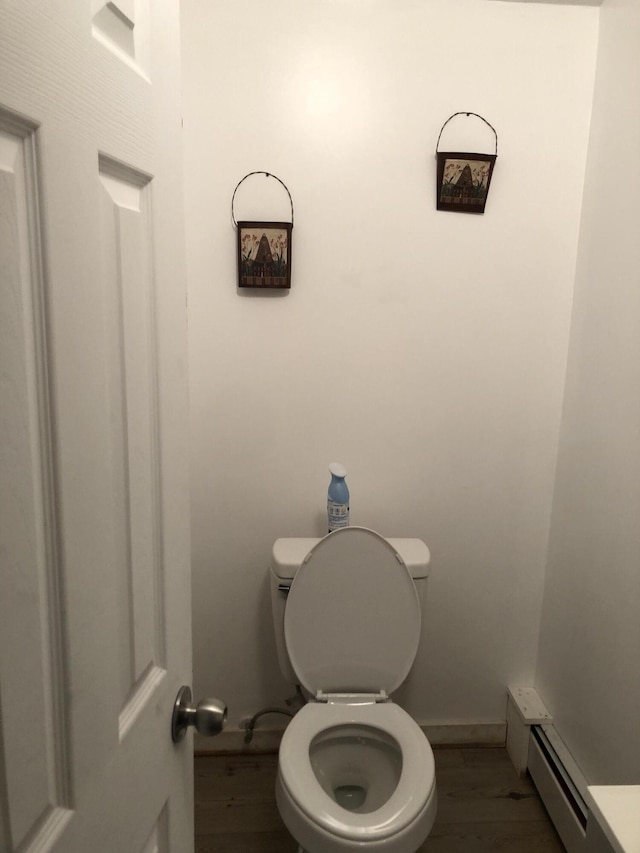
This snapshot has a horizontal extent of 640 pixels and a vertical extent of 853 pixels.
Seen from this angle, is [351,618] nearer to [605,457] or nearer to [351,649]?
[351,649]

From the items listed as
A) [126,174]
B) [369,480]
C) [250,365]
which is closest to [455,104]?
[250,365]

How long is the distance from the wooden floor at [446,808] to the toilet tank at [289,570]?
0.39 m

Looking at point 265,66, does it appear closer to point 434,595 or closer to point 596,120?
point 596,120

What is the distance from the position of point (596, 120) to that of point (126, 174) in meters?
1.58

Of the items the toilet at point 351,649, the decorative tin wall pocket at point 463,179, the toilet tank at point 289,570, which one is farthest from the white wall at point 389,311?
the toilet at point 351,649

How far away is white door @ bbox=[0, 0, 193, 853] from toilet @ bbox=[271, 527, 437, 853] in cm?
91

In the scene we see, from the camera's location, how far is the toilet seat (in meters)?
1.31

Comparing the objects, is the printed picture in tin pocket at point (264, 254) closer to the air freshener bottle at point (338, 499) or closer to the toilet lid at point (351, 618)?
the air freshener bottle at point (338, 499)

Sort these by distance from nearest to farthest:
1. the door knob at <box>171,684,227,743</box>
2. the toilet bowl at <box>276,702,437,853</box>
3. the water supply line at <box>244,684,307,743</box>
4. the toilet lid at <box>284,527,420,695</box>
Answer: the door knob at <box>171,684,227,743</box>, the toilet bowl at <box>276,702,437,853</box>, the toilet lid at <box>284,527,420,695</box>, the water supply line at <box>244,684,307,743</box>

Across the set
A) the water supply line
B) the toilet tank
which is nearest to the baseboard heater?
the toilet tank

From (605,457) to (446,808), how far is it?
44.2 inches

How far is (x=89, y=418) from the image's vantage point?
0.56m

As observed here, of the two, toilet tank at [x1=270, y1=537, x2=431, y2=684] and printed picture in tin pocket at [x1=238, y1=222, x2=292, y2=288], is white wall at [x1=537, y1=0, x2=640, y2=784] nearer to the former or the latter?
toilet tank at [x1=270, y1=537, x2=431, y2=684]

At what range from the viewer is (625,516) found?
61.3 inches
